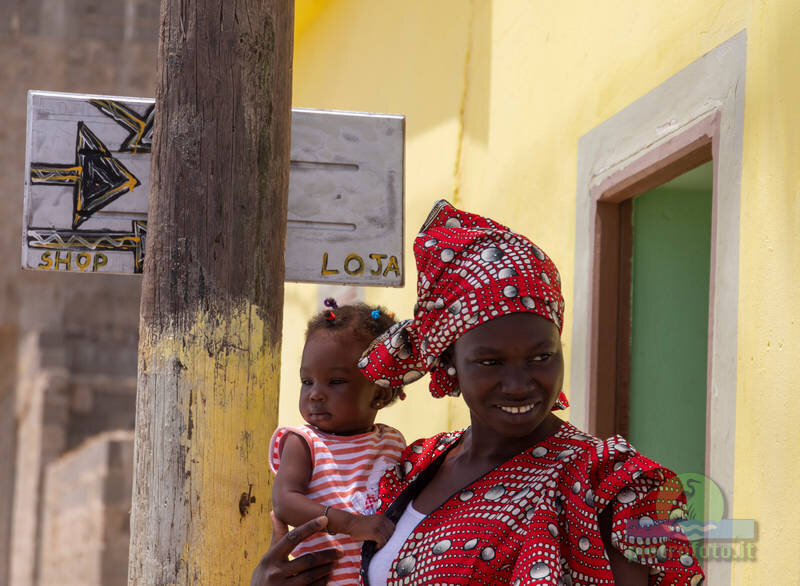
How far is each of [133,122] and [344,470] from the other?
1.18 meters

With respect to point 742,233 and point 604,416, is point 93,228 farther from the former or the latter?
point 604,416

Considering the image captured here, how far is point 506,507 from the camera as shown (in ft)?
6.52

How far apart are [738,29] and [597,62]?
1042 millimetres

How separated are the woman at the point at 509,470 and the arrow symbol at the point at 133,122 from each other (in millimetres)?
1236

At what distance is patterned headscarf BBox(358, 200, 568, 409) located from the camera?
2.04m

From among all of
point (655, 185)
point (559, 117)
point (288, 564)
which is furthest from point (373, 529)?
point (559, 117)

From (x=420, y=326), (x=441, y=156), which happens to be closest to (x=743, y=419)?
(x=420, y=326)

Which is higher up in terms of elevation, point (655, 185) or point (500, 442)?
point (655, 185)

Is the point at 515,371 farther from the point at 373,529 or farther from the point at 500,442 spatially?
the point at 373,529

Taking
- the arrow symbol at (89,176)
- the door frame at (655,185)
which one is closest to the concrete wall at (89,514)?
the door frame at (655,185)

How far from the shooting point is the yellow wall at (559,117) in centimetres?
333

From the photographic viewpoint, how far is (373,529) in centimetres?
218

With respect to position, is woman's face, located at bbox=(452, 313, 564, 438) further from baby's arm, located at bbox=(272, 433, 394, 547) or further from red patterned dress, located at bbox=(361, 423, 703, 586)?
baby's arm, located at bbox=(272, 433, 394, 547)

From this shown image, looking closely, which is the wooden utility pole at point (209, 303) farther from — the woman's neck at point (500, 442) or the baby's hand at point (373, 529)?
the woman's neck at point (500, 442)
